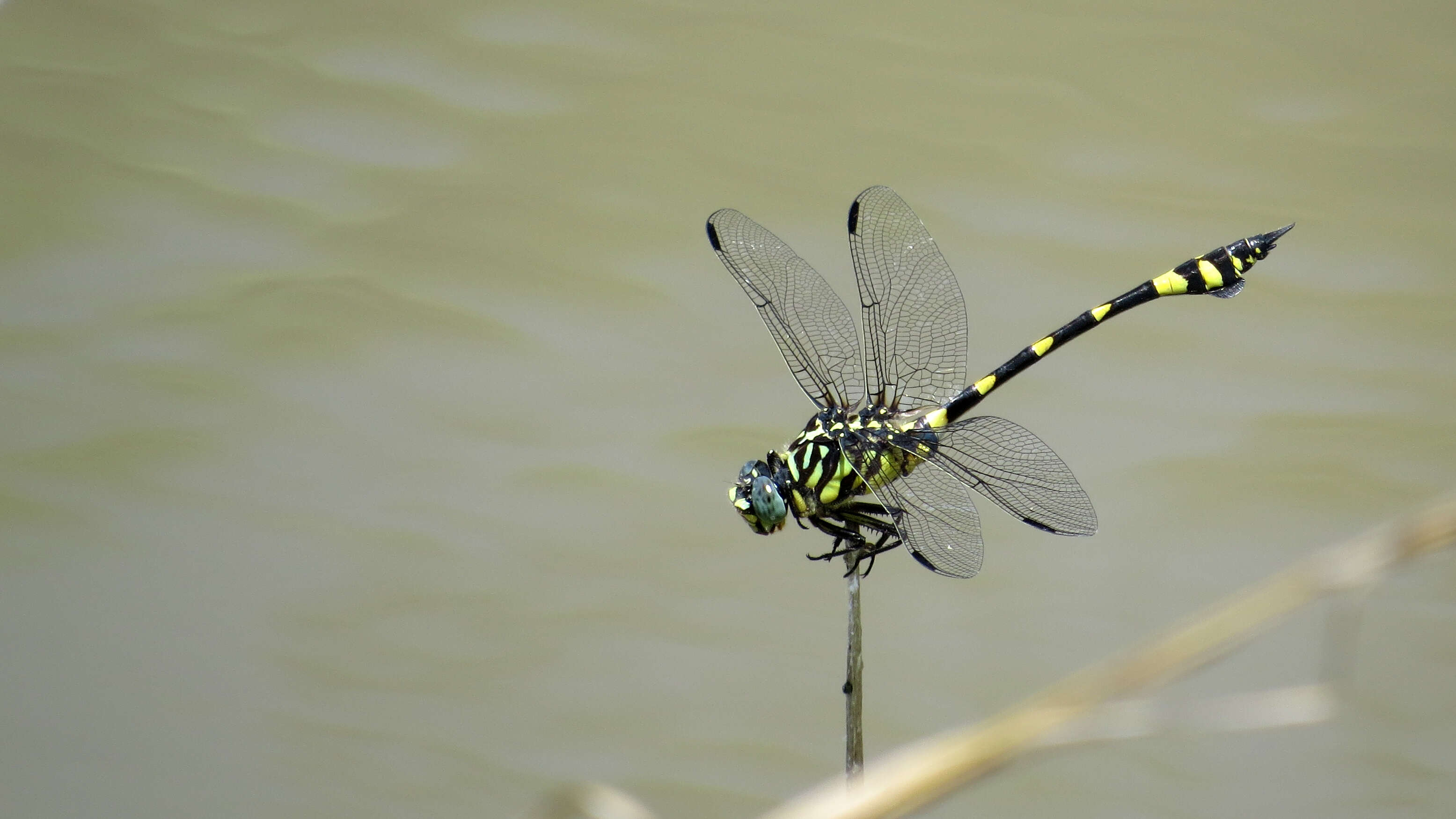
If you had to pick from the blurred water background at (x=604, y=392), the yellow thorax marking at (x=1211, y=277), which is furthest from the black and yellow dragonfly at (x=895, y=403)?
the blurred water background at (x=604, y=392)

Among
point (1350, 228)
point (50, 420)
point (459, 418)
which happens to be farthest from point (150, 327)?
point (1350, 228)

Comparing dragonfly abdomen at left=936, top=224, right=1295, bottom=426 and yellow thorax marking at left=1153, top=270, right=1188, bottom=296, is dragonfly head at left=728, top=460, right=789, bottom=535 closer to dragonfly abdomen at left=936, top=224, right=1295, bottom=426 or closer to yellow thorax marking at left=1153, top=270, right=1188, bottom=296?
dragonfly abdomen at left=936, top=224, right=1295, bottom=426

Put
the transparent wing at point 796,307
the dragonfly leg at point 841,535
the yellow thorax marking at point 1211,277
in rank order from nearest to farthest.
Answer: the dragonfly leg at point 841,535 < the transparent wing at point 796,307 < the yellow thorax marking at point 1211,277

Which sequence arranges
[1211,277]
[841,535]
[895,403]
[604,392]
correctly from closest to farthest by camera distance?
[841,535], [895,403], [1211,277], [604,392]

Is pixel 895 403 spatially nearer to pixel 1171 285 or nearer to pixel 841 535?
pixel 841 535

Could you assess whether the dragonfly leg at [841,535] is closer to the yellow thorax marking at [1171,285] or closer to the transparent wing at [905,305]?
the transparent wing at [905,305]

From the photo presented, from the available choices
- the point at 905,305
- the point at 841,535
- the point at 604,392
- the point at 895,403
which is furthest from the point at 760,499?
the point at 604,392
